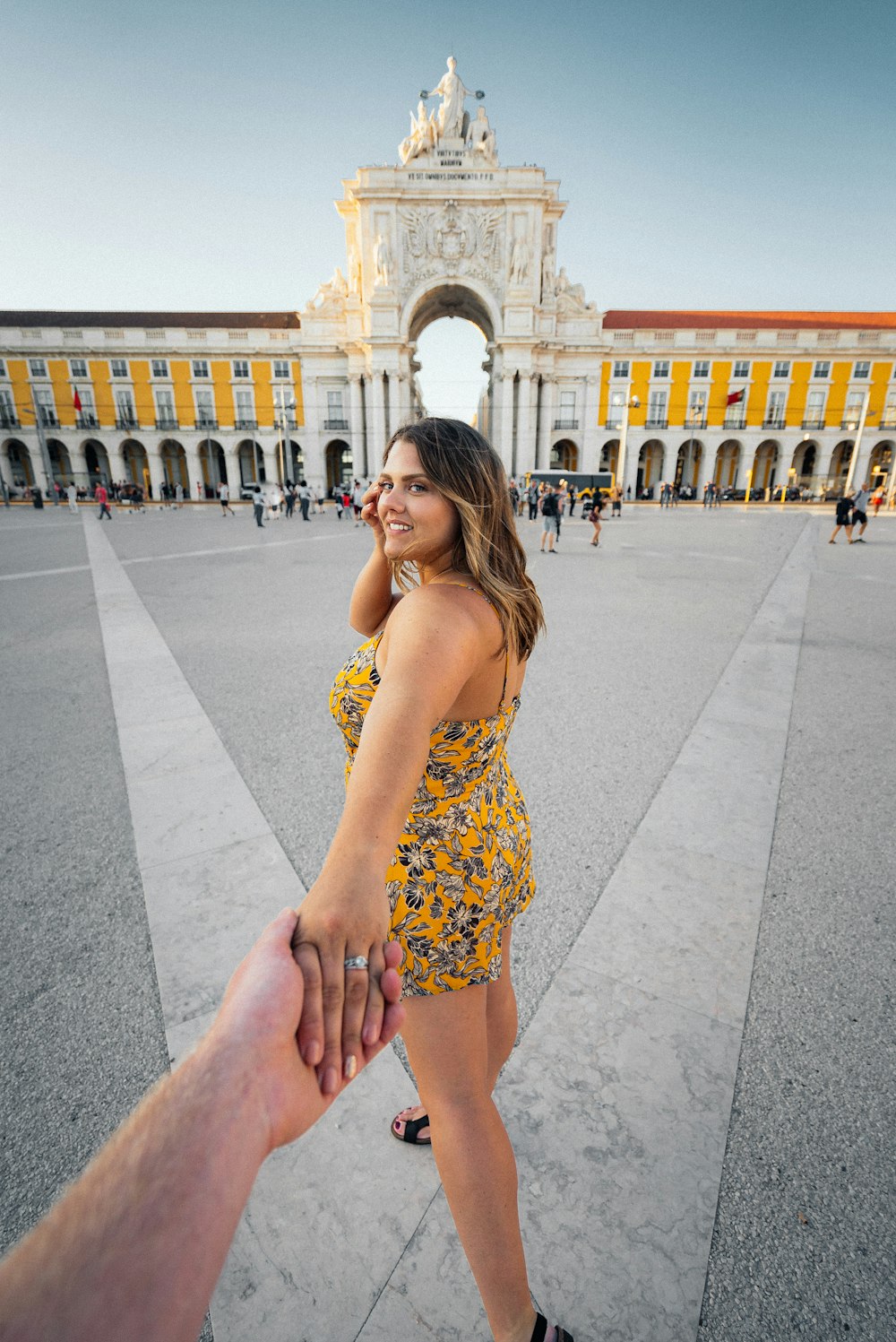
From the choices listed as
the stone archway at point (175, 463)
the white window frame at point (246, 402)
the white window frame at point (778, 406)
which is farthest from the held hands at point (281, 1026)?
the white window frame at point (778, 406)

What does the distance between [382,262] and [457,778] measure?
4233 cm

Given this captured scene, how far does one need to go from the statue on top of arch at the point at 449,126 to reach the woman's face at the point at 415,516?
1809 inches

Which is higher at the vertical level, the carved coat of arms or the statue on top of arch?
the statue on top of arch

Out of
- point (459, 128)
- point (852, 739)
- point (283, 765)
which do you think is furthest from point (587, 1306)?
point (459, 128)

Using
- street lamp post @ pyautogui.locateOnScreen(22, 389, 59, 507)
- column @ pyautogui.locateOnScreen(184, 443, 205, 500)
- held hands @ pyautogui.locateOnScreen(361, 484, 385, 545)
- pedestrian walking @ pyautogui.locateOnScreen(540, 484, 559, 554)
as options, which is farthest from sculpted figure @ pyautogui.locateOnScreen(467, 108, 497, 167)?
held hands @ pyautogui.locateOnScreen(361, 484, 385, 545)

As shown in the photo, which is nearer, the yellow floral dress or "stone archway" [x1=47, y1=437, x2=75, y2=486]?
the yellow floral dress

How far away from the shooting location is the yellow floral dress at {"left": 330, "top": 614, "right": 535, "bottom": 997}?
3.63ft

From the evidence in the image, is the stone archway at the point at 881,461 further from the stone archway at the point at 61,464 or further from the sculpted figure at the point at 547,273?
the stone archway at the point at 61,464

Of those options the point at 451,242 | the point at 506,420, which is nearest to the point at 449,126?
the point at 451,242

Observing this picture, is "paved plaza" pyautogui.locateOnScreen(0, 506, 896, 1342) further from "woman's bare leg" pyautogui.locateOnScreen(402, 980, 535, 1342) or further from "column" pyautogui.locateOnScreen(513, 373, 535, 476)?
"column" pyautogui.locateOnScreen(513, 373, 535, 476)

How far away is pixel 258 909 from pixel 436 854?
1.36 meters

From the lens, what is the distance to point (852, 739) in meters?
3.73

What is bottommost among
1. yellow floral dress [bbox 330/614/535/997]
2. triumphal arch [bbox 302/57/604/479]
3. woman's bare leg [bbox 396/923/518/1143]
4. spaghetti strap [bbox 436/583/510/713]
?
woman's bare leg [bbox 396/923/518/1143]

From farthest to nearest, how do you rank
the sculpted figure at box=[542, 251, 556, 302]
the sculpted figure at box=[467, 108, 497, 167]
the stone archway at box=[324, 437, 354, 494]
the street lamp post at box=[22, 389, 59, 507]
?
the stone archway at box=[324, 437, 354, 494], the sculpted figure at box=[542, 251, 556, 302], the sculpted figure at box=[467, 108, 497, 167], the street lamp post at box=[22, 389, 59, 507]
